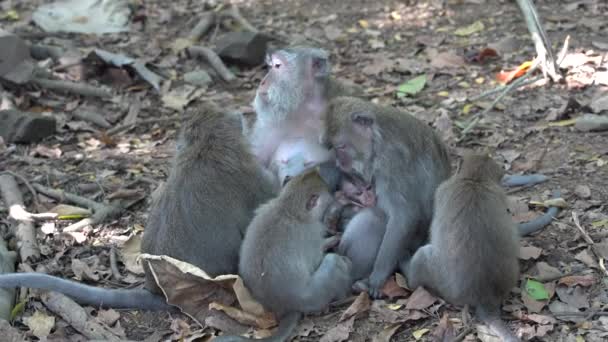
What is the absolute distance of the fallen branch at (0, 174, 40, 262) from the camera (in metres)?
6.28

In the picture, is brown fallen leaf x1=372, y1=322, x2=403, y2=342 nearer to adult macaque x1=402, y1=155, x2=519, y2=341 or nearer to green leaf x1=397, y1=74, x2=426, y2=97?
adult macaque x1=402, y1=155, x2=519, y2=341

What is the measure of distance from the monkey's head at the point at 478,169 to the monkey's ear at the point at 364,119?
2.11 ft

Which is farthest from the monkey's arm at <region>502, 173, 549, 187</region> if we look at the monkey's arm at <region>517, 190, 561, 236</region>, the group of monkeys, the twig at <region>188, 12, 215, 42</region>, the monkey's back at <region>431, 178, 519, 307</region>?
the twig at <region>188, 12, 215, 42</region>

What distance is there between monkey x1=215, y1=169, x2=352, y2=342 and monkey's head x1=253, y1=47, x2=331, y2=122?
114 centimetres

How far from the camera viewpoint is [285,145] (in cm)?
652

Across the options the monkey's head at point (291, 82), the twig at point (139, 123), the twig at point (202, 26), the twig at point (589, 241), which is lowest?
the twig at point (139, 123)

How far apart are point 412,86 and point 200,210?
13.2ft

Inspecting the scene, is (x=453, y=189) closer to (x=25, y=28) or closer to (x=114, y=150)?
(x=114, y=150)

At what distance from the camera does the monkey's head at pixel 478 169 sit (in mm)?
5379

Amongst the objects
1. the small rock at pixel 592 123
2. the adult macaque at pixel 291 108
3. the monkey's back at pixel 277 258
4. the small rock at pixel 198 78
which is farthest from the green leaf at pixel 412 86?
the monkey's back at pixel 277 258

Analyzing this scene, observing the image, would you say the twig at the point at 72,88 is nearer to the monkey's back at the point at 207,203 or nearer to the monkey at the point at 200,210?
the monkey at the point at 200,210

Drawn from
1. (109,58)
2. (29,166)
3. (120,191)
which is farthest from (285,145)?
(109,58)

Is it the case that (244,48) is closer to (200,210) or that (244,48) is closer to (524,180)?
(524,180)

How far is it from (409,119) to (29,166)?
3.69 metres
